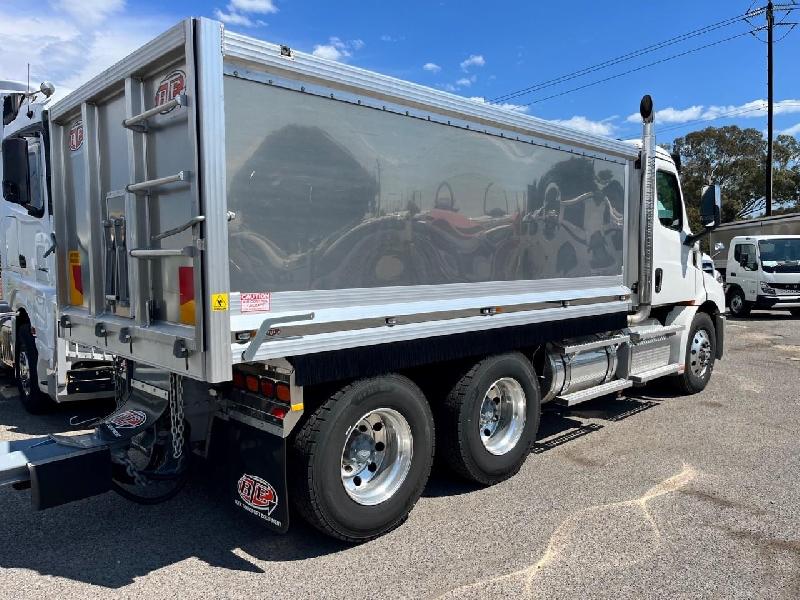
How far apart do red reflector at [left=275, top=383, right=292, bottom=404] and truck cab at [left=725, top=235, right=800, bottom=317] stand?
16921 millimetres

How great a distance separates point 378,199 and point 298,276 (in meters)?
0.74

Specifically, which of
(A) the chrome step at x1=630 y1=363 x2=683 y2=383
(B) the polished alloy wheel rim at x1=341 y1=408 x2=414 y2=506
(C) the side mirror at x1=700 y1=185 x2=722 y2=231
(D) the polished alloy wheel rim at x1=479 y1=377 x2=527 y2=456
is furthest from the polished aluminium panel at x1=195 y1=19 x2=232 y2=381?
(C) the side mirror at x1=700 y1=185 x2=722 y2=231

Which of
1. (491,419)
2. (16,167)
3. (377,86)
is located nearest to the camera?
(377,86)

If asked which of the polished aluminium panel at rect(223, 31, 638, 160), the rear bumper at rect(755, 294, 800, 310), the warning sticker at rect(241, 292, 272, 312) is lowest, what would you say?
the rear bumper at rect(755, 294, 800, 310)

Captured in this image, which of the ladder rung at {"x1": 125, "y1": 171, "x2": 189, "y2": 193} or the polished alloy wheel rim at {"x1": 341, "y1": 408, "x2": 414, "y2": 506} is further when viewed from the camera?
the polished alloy wheel rim at {"x1": 341, "y1": 408, "x2": 414, "y2": 506}

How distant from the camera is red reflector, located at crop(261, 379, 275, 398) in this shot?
352 cm

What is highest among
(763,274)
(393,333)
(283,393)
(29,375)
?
(763,274)

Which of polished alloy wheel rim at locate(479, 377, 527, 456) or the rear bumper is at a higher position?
the rear bumper

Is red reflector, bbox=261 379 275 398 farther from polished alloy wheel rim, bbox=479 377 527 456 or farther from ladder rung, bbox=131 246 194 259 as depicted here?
polished alloy wheel rim, bbox=479 377 527 456

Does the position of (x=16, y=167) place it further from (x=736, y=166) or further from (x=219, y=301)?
(x=736, y=166)

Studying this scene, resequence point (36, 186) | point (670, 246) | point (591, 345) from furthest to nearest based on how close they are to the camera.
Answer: point (670, 246) < point (36, 186) < point (591, 345)

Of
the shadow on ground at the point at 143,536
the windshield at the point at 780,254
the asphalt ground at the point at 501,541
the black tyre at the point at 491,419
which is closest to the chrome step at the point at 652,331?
the asphalt ground at the point at 501,541

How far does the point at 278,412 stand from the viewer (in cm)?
347

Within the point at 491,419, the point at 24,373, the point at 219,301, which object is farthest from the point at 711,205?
the point at 24,373
